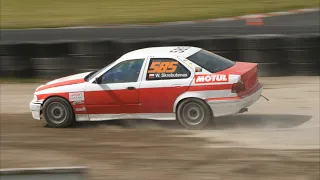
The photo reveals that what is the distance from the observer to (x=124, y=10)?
33656mm

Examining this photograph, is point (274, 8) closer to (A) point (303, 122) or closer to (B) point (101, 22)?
(B) point (101, 22)

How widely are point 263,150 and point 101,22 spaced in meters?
22.4

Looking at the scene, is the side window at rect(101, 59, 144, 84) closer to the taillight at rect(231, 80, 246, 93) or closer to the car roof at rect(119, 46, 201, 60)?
the car roof at rect(119, 46, 201, 60)

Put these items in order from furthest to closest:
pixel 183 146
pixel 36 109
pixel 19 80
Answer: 1. pixel 19 80
2. pixel 36 109
3. pixel 183 146

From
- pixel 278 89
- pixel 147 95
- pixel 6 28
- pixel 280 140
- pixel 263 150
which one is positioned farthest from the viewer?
pixel 6 28

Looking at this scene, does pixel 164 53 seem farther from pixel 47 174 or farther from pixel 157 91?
pixel 47 174

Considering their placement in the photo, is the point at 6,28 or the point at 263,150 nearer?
the point at 263,150

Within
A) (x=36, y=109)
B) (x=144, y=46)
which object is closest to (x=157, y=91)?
(x=36, y=109)

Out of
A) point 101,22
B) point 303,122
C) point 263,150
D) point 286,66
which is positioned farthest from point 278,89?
point 101,22

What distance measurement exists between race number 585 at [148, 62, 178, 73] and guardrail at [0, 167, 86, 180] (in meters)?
5.12

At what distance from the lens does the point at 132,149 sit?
9.48 meters

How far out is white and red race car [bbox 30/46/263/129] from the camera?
415 inches

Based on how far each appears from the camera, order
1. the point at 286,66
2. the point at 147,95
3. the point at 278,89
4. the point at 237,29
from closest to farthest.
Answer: the point at 147,95, the point at 278,89, the point at 286,66, the point at 237,29

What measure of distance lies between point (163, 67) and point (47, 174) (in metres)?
5.26
